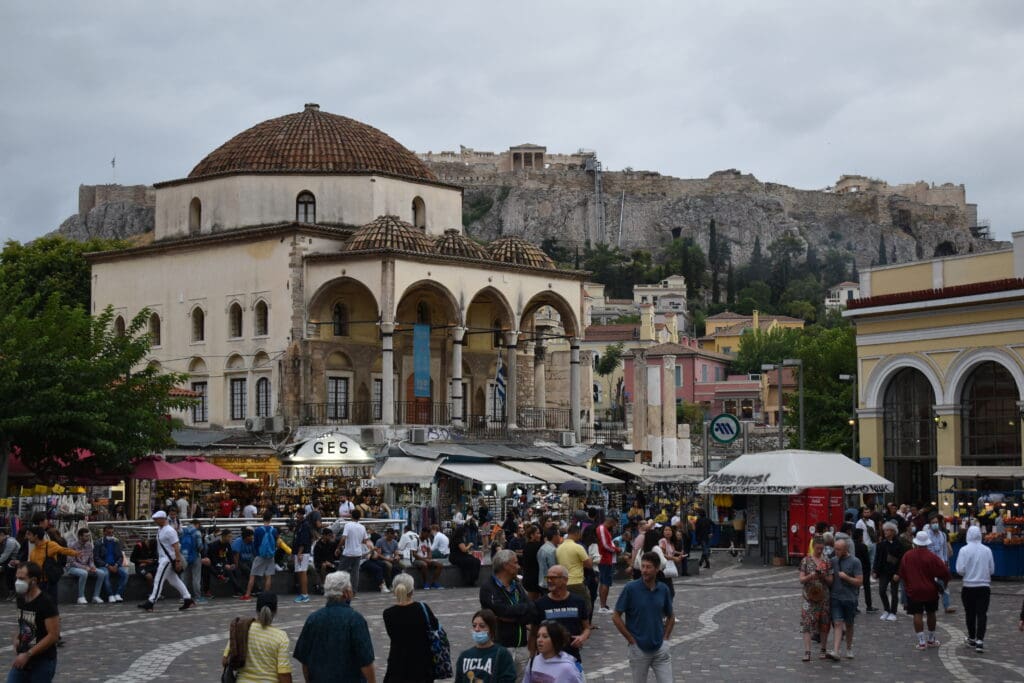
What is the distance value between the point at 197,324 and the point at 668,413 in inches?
663

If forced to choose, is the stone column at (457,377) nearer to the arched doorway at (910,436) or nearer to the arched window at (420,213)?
the arched window at (420,213)

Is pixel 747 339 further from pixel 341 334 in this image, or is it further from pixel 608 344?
pixel 341 334

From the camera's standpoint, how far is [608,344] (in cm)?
12012

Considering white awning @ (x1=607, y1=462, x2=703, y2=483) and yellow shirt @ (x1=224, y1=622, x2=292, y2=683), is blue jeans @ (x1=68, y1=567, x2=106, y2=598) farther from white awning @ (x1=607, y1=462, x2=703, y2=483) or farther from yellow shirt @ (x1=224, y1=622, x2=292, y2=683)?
white awning @ (x1=607, y1=462, x2=703, y2=483)

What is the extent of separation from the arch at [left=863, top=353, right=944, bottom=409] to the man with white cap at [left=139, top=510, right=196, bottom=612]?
2072cm

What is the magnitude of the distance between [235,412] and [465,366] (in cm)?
744

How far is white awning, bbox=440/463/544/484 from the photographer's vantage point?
37844 mm

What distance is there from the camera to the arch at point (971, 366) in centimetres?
3566

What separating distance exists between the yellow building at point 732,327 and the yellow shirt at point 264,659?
12367 cm

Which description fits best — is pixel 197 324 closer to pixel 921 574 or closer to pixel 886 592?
pixel 886 592

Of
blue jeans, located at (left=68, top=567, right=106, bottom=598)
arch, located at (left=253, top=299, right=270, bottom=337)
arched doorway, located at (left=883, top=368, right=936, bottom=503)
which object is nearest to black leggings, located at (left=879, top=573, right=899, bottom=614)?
blue jeans, located at (left=68, top=567, right=106, bottom=598)

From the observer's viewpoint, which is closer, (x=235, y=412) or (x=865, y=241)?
(x=235, y=412)

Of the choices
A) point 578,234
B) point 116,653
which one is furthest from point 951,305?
point 578,234

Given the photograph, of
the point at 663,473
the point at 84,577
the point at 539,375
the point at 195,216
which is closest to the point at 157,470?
the point at 84,577
